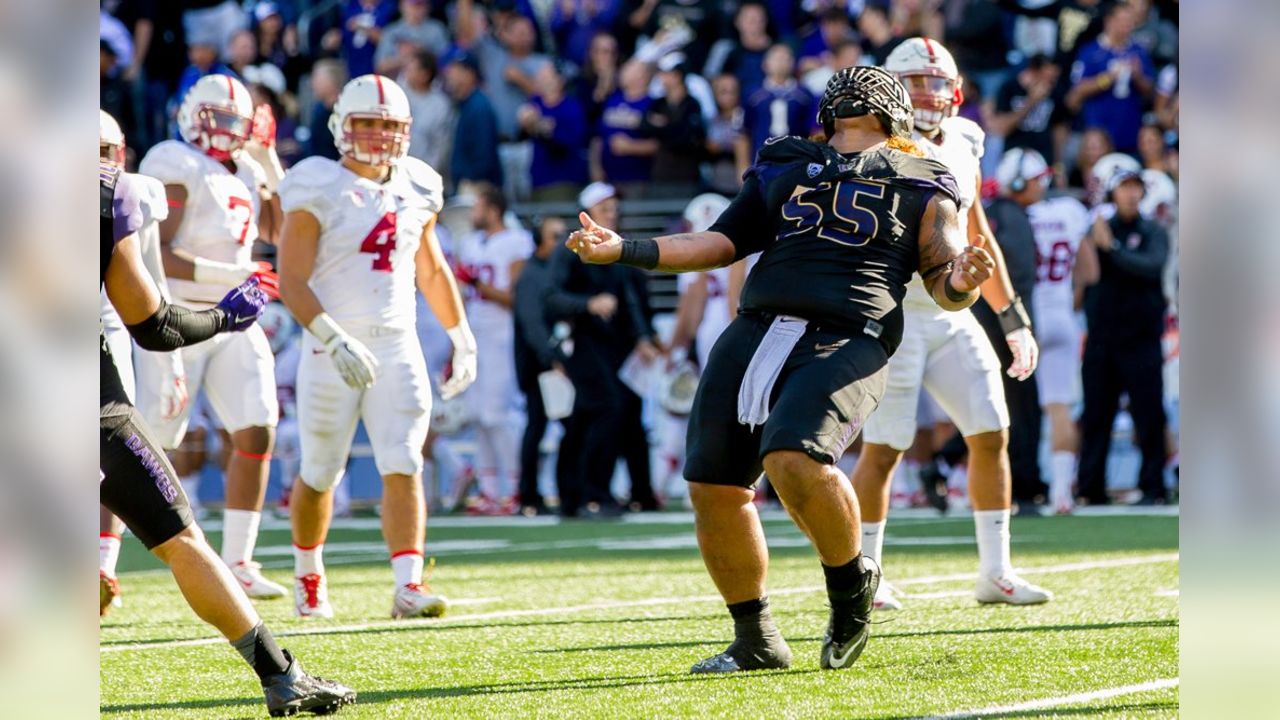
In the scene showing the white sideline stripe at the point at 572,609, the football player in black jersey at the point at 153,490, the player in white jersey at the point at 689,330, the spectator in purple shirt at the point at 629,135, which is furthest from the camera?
the spectator in purple shirt at the point at 629,135

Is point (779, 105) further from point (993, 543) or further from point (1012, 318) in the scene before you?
point (993, 543)

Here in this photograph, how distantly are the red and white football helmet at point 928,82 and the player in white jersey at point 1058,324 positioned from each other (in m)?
5.45

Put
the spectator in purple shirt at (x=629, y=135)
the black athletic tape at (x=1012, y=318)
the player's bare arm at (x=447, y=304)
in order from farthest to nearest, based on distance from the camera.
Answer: the spectator in purple shirt at (x=629, y=135) < the player's bare arm at (x=447, y=304) < the black athletic tape at (x=1012, y=318)

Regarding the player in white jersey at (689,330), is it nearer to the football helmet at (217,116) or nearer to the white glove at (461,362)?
the football helmet at (217,116)

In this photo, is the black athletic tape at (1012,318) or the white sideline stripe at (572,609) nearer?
the white sideline stripe at (572,609)

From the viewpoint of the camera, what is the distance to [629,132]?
48.7ft

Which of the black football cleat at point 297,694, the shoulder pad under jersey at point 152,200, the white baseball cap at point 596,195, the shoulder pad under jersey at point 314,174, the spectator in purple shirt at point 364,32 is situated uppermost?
the spectator in purple shirt at point 364,32

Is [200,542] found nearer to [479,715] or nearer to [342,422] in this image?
[479,715]

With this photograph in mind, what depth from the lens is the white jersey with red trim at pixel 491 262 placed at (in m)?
13.8

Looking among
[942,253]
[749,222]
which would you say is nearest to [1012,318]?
[942,253]

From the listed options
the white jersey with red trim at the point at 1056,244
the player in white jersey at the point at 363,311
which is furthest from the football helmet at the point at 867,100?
the white jersey with red trim at the point at 1056,244

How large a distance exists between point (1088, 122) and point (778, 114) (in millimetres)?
2672

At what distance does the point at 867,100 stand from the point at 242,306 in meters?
1.88

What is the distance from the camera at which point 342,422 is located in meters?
7.11
